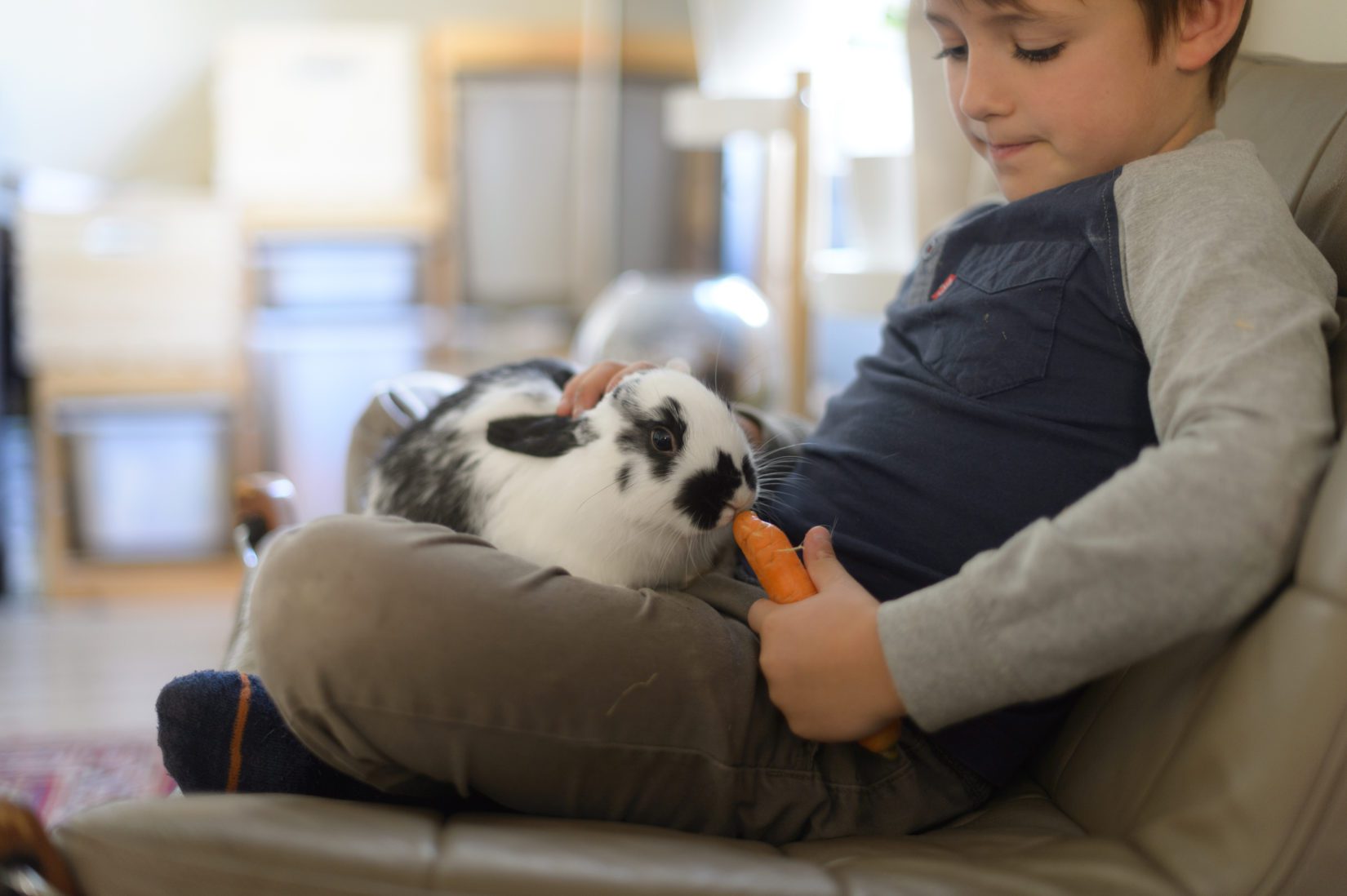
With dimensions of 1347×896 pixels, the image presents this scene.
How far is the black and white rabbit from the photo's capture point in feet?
2.75

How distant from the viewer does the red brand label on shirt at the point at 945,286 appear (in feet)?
3.06

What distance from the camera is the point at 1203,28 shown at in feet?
2.77

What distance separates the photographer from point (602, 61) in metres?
2.80

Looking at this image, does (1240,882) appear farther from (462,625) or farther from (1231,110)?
(1231,110)

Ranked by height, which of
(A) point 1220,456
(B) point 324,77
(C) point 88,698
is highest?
(B) point 324,77

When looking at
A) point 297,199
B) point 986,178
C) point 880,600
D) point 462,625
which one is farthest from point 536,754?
point 297,199

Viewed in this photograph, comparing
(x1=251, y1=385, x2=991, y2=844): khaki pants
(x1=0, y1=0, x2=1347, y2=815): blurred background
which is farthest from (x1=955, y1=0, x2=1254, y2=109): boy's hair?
(x1=0, y1=0, x2=1347, y2=815): blurred background

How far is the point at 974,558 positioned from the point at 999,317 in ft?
0.81

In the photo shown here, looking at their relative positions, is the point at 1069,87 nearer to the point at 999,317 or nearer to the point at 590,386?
the point at 999,317

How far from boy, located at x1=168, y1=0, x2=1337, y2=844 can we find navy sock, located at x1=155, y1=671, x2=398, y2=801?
1 cm

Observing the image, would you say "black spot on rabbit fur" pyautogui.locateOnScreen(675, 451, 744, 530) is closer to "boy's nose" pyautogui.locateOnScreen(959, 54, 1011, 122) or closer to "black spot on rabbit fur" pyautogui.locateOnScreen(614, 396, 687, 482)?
"black spot on rabbit fur" pyautogui.locateOnScreen(614, 396, 687, 482)

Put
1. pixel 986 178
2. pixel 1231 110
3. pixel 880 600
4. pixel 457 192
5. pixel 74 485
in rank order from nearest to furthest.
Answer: pixel 880 600
pixel 1231 110
pixel 986 178
pixel 74 485
pixel 457 192

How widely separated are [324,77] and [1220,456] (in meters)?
2.60

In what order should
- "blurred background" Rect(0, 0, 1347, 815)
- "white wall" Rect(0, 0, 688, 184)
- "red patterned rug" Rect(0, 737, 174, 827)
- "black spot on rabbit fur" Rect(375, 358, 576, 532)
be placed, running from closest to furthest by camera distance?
"black spot on rabbit fur" Rect(375, 358, 576, 532)
"red patterned rug" Rect(0, 737, 174, 827)
"blurred background" Rect(0, 0, 1347, 815)
"white wall" Rect(0, 0, 688, 184)
